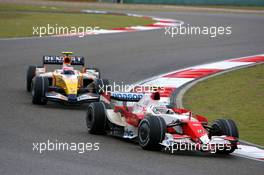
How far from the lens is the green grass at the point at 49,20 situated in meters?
29.6

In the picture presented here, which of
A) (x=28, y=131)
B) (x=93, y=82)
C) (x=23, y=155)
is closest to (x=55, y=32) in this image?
(x=93, y=82)

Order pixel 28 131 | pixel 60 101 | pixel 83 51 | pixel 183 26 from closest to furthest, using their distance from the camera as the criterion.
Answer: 1. pixel 28 131
2. pixel 60 101
3. pixel 83 51
4. pixel 183 26

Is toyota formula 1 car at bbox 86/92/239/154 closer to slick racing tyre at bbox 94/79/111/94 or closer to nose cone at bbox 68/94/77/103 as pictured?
nose cone at bbox 68/94/77/103

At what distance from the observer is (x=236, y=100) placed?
52.4 ft

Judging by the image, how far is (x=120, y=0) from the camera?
54250 millimetres

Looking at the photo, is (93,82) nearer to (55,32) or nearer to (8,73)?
(8,73)

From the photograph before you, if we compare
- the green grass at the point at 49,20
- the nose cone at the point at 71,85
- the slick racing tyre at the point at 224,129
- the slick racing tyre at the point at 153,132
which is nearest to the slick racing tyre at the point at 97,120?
the slick racing tyre at the point at 153,132

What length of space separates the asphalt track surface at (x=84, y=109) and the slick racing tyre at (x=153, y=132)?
13 cm

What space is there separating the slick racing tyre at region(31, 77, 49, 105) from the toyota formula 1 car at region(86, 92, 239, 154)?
252 centimetres

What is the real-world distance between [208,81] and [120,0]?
36.4m

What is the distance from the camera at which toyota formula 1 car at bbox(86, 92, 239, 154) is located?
35.8ft

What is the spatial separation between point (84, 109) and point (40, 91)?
0.86 m

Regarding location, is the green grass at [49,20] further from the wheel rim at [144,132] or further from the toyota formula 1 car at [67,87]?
the wheel rim at [144,132]

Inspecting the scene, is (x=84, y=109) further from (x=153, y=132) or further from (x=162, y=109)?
(x=153, y=132)
